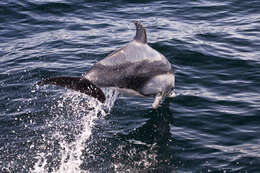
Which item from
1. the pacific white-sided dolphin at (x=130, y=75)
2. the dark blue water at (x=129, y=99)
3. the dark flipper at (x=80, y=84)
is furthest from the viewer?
the dark blue water at (x=129, y=99)

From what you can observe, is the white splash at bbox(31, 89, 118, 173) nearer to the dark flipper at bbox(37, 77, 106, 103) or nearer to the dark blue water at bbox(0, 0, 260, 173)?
the dark blue water at bbox(0, 0, 260, 173)

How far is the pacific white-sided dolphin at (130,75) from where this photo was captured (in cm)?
746

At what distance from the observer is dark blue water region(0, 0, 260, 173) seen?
813 centimetres

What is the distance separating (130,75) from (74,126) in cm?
181

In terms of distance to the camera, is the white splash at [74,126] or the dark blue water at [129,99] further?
the dark blue water at [129,99]

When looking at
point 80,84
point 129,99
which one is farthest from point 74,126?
point 80,84

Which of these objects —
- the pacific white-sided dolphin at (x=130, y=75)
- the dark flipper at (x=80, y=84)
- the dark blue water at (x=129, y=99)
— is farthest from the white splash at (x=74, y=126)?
the dark flipper at (x=80, y=84)

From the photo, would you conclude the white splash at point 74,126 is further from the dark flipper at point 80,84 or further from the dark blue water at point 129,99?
the dark flipper at point 80,84

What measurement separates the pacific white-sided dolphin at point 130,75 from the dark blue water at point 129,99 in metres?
0.47

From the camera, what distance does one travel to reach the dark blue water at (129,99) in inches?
320

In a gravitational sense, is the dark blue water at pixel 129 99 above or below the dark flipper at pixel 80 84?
below

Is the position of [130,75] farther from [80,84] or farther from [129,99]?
[129,99]

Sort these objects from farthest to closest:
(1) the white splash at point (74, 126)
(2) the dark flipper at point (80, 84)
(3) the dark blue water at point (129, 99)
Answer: (3) the dark blue water at point (129, 99), (1) the white splash at point (74, 126), (2) the dark flipper at point (80, 84)

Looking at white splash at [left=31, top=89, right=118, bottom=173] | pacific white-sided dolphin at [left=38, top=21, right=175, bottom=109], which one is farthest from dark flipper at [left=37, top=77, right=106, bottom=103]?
white splash at [left=31, top=89, right=118, bottom=173]
